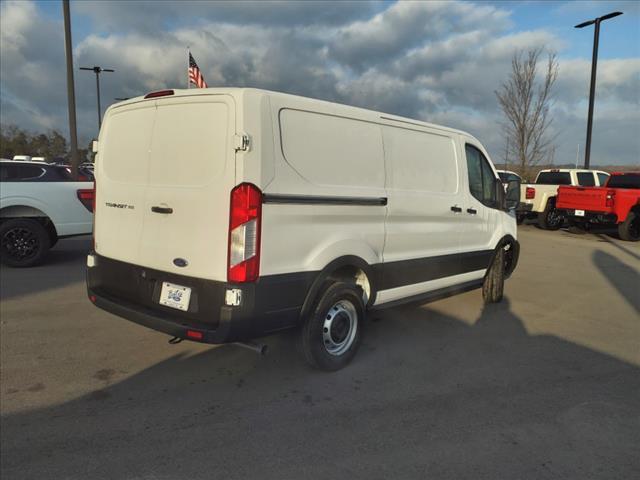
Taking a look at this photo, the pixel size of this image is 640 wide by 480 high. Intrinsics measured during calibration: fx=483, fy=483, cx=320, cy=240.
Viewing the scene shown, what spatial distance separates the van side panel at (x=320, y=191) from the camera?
11.0 feet

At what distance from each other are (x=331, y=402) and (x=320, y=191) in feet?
5.09

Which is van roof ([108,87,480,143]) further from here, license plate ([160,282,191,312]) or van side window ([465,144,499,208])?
license plate ([160,282,191,312])

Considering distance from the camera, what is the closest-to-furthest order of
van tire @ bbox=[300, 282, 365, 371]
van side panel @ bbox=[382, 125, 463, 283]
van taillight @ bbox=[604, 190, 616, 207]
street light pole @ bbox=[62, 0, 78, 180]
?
van tire @ bbox=[300, 282, 365, 371] < van side panel @ bbox=[382, 125, 463, 283] < van taillight @ bbox=[604, 190, 616, 207] < street light pole @ bbox=[62, 0, 78, 180]

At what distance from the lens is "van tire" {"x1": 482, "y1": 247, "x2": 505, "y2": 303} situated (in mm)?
6145

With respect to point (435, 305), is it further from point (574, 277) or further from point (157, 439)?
point (157, 439)

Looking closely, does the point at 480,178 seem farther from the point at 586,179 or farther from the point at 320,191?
the point at 586,179

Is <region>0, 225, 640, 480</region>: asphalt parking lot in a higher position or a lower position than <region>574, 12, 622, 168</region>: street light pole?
lower

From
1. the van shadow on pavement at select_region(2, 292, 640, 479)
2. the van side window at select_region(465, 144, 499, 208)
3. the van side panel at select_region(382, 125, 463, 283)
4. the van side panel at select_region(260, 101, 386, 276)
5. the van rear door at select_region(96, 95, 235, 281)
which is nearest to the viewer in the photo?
the van shadow on pavement at select_region(2, 292, 640, 479)

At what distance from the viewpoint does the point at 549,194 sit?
15.2m

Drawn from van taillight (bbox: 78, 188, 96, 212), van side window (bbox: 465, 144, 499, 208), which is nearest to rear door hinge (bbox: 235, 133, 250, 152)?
van side window (bbox: 465, 144, 499, 208)

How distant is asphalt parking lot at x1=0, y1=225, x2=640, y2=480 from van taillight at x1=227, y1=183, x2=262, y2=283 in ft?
3.29

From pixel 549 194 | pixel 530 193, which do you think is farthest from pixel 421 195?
pixel 549 194

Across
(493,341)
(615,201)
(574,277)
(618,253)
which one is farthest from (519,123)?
(493,341)

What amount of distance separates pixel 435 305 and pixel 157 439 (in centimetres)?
406
